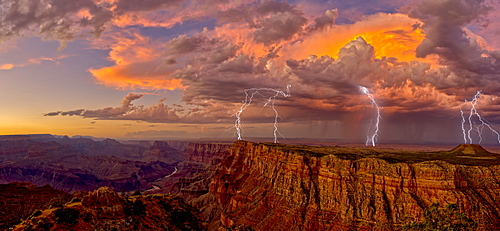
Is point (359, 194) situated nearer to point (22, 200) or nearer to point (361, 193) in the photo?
point (361, 193)

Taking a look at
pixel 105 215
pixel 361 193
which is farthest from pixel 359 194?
pixel 105 215

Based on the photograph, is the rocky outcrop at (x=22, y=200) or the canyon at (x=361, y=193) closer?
the canyon at (x=361, y=193)

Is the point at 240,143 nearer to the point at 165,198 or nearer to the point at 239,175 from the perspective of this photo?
the point at 239,175

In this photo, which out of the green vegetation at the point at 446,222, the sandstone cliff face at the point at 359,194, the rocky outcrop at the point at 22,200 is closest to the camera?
the green vegetation at the point at 446,222

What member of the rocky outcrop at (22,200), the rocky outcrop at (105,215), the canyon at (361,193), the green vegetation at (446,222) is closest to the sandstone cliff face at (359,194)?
the canyon at (361,193)

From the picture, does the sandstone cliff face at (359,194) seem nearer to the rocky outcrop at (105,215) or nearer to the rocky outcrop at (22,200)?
the rocky outcrop at (105,215)

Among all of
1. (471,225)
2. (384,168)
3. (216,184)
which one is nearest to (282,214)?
(384,168)

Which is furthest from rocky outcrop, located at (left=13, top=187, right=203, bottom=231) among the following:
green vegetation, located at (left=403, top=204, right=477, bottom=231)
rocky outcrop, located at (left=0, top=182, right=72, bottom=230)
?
green vegetation, located at (left=403, top=204, right=477, bottom=231)
